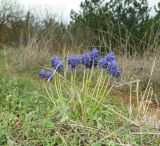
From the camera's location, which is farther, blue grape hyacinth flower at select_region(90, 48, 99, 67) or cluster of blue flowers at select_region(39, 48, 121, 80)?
blue grape hyacinth flower at select_region(90, 48, 99, 67)

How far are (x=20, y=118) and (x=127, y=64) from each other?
215 inches

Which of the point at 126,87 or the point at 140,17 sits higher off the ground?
the point at 140,17

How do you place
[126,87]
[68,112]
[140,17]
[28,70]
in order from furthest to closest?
[140,17] → [28,70] → [126,87] → [68,112]

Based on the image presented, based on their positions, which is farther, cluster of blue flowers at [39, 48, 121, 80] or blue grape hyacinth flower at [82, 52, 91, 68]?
blue grape hyacinth flower at [82, 52, 91, 68]

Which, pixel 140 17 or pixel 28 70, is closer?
pixel 28 70

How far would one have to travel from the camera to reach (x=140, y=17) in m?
17.6

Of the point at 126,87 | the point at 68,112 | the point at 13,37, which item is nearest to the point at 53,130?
the point at 68,112

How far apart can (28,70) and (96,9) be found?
24.9 ft

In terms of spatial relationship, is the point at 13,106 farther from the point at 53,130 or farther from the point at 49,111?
the point at 53,130

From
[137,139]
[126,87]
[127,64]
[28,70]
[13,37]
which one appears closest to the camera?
[137,139]

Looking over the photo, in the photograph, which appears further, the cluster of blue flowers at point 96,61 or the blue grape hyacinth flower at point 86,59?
the blue grape hyacinth flower at point 86,59

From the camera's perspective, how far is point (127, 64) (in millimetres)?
9445

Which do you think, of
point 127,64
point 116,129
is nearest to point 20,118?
point 116,129

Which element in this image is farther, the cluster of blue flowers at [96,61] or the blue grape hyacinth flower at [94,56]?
the blue grape hyacinth flower at [94,56]
